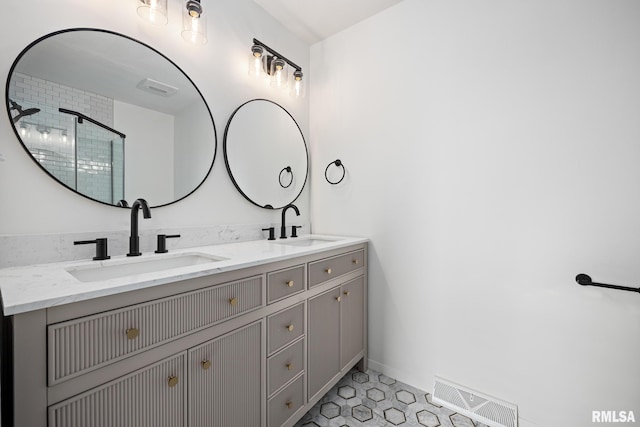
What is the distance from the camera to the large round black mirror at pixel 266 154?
5.98 feet

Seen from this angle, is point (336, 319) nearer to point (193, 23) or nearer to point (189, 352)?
point (189, 352)

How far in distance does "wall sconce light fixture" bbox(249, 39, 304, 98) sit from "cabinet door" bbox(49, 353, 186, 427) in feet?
5.75

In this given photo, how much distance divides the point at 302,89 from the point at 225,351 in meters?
1.94

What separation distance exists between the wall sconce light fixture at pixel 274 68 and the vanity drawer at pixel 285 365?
171cm

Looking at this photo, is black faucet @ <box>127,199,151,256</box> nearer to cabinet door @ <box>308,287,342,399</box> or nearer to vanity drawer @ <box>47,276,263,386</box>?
vanity drawer @ <box>47,276,263,386</box>

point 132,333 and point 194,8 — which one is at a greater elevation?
point 194,8

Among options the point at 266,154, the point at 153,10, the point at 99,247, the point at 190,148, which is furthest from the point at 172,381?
the point at 153,10

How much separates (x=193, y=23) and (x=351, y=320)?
1.93m

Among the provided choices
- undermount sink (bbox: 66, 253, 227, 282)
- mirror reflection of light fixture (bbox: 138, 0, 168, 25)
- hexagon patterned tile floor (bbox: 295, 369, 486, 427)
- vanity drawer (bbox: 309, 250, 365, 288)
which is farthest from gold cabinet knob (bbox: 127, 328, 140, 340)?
mirror reflection of light fixture (bbox: 138, 0, 168, 25)

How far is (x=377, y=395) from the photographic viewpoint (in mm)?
1758

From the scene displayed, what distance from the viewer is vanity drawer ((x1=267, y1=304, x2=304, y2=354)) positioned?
1.28m

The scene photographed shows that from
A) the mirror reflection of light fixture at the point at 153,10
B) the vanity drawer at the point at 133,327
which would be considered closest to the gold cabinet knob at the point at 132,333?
the vanity drawer at the point at 133,327

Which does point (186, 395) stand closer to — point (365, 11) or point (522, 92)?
point (522, 92)

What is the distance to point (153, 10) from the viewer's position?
4.43 feet
